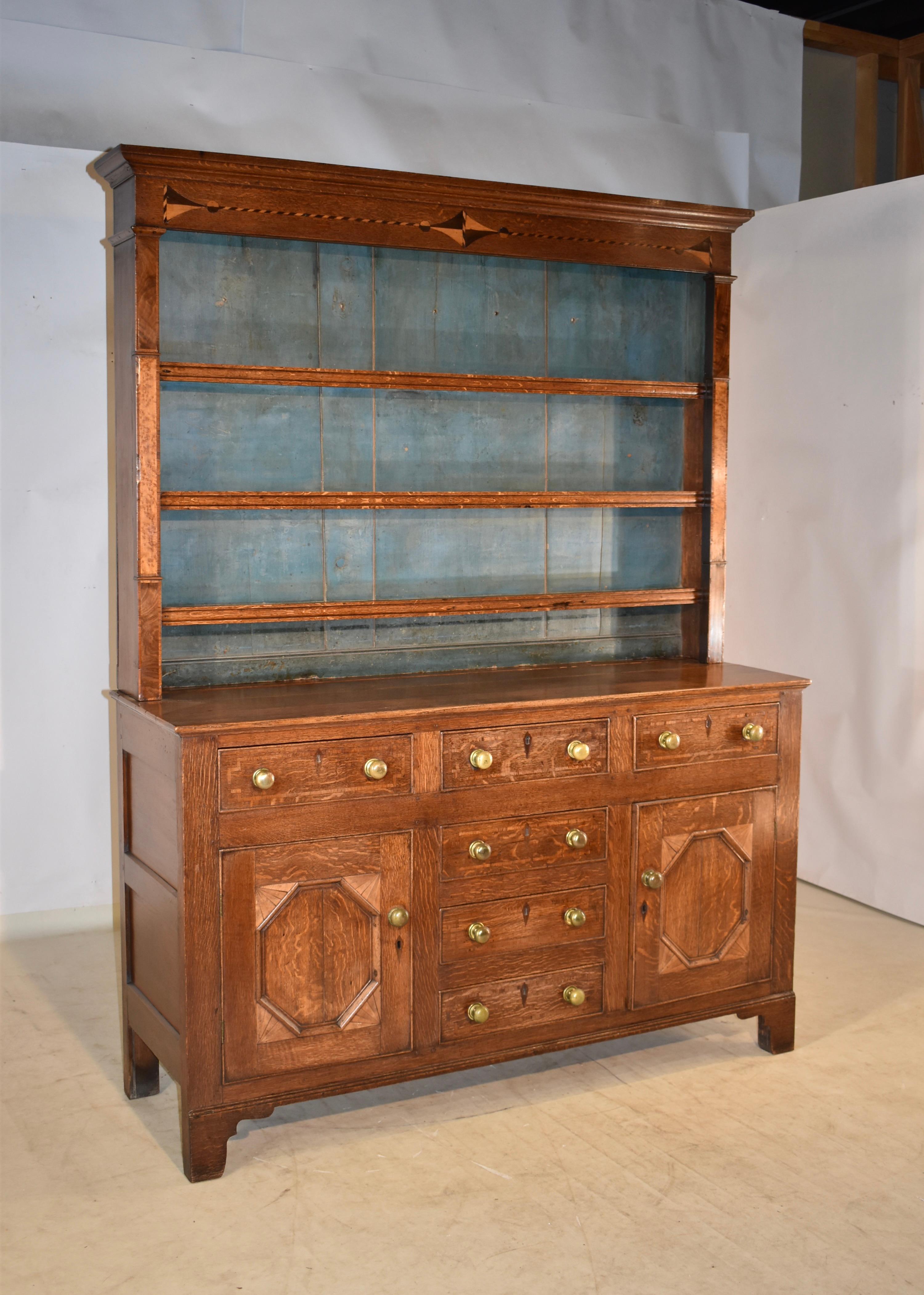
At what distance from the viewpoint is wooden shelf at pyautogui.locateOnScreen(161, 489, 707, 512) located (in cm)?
303

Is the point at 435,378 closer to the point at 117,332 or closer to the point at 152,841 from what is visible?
the point at 117,332

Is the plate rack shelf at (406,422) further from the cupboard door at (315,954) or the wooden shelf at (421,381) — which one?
the cupboard door at (315,954)

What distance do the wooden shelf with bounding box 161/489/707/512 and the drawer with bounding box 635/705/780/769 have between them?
0.66 m

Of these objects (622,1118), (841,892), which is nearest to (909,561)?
(841,892)

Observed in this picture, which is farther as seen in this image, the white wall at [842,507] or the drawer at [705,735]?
the white wall at [842,507]

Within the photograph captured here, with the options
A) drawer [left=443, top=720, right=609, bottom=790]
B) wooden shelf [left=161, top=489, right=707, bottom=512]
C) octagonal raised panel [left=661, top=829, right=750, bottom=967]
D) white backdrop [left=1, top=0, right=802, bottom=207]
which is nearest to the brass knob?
drawer [left=443, top=720, right=609, bottom=790]

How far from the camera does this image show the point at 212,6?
13.0ft

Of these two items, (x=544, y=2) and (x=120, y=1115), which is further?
(x=544, y=2)

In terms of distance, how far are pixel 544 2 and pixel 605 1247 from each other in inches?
161

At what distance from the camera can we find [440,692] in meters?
3.13

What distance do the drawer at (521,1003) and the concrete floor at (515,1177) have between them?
0.20 m

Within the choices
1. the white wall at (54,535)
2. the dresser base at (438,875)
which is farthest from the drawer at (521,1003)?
the white wall at (54,535)

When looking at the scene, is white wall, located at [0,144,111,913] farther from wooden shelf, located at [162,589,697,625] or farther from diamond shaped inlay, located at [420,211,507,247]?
diamond shaped inlay, located at [420,211,507,247]

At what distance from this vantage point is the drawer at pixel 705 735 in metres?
3.16
